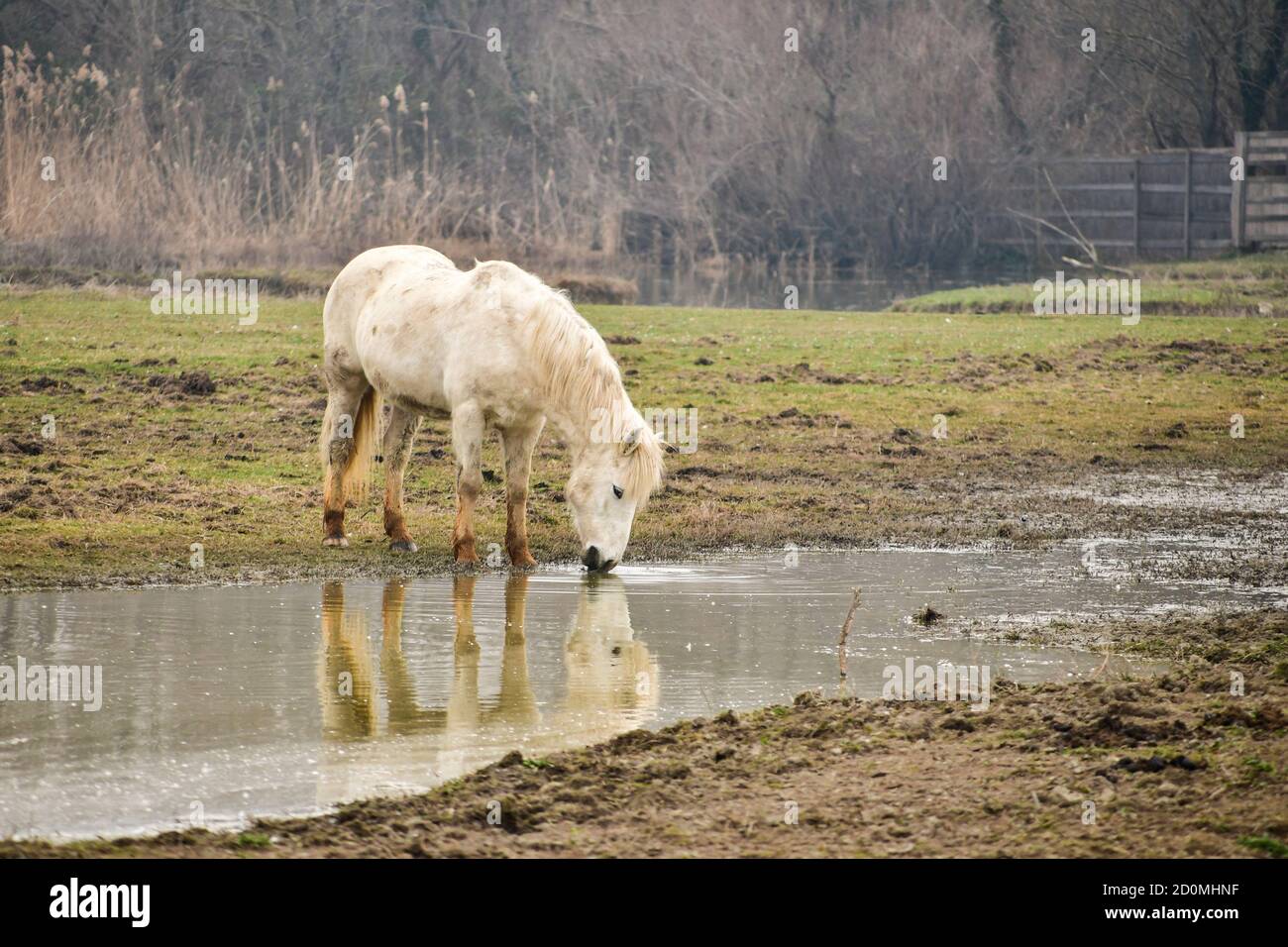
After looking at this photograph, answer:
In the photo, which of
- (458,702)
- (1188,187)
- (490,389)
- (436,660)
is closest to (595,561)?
(490,389)

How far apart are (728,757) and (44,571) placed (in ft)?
16.8

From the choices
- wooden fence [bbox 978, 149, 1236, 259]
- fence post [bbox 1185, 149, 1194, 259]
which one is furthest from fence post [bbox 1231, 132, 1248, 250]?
fence post [bbox 1185, 149, 1194, 259]

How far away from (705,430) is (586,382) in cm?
443

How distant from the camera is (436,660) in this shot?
741 cm

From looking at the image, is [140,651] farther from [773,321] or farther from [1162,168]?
[1162,168]

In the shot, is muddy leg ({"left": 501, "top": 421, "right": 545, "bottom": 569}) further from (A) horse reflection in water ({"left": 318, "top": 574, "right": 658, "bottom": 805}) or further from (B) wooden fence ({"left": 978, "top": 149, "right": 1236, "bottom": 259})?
(B) wooden fence ({"left": 978, "top": 149, "right": 1236, "bottom": 259})

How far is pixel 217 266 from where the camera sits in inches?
829

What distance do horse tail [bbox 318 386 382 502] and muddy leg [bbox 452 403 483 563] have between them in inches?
41.9

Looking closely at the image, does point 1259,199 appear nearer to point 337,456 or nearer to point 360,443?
point 360,443

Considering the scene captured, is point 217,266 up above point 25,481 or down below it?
above

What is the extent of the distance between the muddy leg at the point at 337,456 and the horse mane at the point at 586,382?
170 centimetres

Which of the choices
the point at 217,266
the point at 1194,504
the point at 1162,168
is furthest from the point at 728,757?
the point at 1162,168
